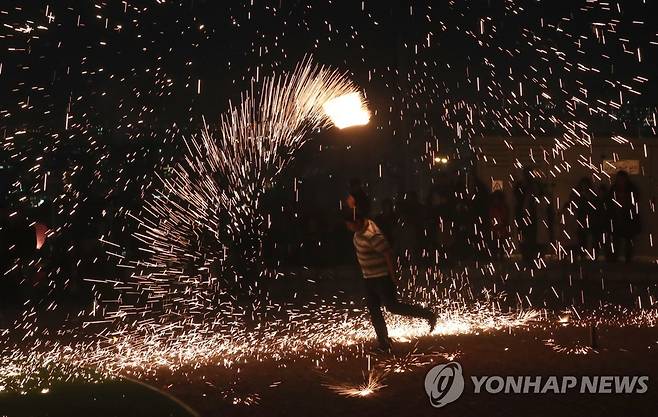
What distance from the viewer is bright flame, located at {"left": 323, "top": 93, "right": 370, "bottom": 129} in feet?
34.6

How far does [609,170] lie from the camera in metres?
19.9

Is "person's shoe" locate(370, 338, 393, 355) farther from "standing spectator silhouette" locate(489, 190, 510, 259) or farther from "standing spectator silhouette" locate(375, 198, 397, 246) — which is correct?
"standing spectator silhouette" locate(489, 190, 510, 259)

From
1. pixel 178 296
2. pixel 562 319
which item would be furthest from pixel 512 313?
pixel 178 296

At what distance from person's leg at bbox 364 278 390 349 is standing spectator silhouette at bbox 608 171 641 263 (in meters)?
9.43

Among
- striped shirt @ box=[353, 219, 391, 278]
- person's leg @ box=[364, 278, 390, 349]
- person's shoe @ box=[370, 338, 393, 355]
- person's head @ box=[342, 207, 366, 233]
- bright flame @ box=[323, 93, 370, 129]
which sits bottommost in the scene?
person's shoe @ box=[370, 338, 393, 355]

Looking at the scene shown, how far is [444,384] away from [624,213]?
1081cm

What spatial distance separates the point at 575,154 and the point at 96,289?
11.1 m

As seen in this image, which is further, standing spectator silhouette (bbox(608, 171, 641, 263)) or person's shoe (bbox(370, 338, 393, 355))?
standing spectator silhouette (bbox(608, 171, 641, 263))

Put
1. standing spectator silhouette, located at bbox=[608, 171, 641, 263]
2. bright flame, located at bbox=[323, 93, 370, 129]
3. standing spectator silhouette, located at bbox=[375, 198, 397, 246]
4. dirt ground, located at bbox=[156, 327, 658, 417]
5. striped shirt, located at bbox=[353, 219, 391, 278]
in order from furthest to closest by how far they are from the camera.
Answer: standing spectator silhouette, located at bbox=[375, 198, 397, 246] → standing spectator silhouette, located at bbox=[608, 171, 641, 263] → bright flame, located at bbox=[323, 93, 370, 129] → striped shirt, located at bbox=[353, 219, 391, 278] → dirt ground, located at bbox=[156, 327, 658, 417]

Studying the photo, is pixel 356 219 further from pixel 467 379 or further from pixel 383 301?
pixel 467 379

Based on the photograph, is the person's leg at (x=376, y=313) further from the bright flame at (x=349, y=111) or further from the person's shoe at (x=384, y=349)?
the bright flame at (x=349, y=111)

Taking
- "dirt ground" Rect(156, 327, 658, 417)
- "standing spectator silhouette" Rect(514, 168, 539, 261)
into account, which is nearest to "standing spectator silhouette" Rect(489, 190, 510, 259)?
"standing spectator silhouette" Rect(514, 168, 539, 261)

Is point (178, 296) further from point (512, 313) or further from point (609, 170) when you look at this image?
point (609, 170)
